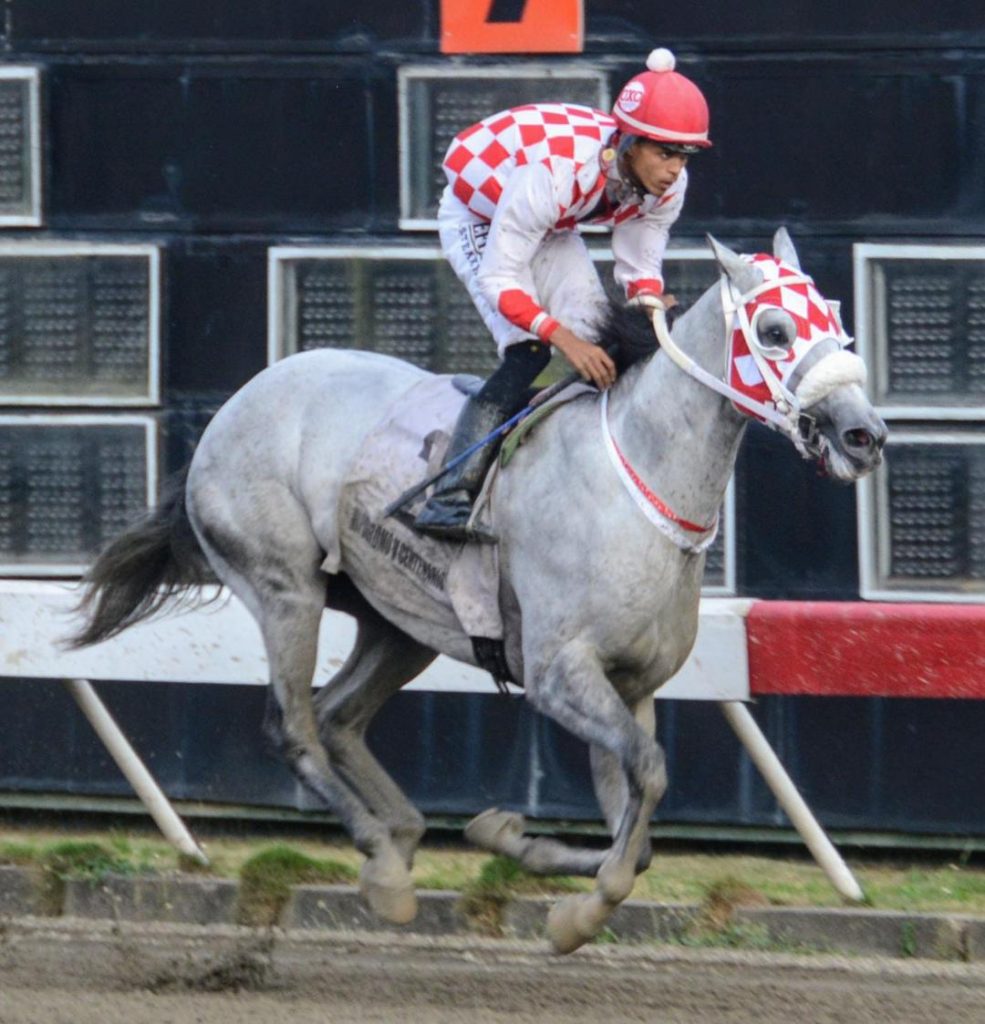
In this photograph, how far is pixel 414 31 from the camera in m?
7.68

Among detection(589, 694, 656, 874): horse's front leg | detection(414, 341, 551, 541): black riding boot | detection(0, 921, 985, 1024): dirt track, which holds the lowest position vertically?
detection(0, 921, 985, 1024): dirt track

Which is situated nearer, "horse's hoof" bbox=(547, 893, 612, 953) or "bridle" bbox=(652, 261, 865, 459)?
"bridle" bbox=(652, 261, 865, 459)

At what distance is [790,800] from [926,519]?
43.9 inches

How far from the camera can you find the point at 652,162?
582cm

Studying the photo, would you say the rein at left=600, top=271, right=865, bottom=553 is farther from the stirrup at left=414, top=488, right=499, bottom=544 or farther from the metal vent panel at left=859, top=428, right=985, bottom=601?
the metal vent panel at left=859, top=428, right=985, bottom=601

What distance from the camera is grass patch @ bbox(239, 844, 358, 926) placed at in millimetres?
7086

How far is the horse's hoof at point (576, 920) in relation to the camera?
5.62 m

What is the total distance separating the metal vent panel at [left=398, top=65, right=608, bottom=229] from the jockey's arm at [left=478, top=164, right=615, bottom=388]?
5.61 feet

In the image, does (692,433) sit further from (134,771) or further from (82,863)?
(82,863)

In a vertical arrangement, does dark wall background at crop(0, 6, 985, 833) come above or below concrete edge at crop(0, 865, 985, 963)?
above

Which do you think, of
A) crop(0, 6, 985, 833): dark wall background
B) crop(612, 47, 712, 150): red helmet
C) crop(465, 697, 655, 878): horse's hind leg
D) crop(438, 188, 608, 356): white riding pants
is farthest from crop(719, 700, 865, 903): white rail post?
crop(612, 47, 712, 150): red helmet

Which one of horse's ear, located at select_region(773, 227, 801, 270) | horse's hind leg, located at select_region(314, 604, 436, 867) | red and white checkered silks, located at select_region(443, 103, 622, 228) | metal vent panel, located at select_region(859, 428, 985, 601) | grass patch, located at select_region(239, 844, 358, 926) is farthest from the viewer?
metal vent panel, located at select_region(859, 428, 985, 601)

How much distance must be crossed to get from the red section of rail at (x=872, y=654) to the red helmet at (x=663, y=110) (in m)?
1.74


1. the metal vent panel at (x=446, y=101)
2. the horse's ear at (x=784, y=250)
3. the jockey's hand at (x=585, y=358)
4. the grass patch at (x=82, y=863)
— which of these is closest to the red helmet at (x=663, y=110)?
the horse's ear at (x=784, y=250)
